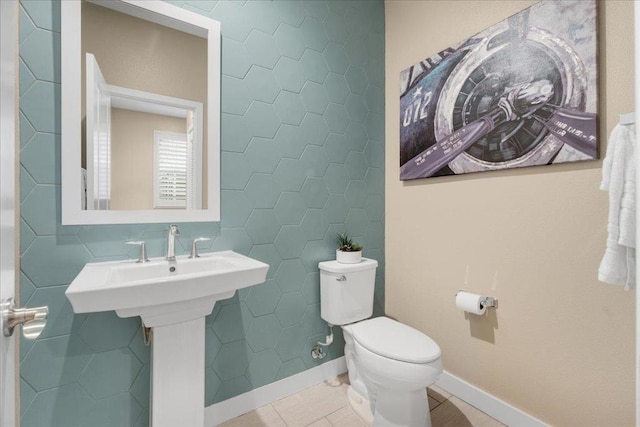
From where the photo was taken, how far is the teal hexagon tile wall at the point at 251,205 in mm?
1185

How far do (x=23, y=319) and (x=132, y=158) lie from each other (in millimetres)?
1010

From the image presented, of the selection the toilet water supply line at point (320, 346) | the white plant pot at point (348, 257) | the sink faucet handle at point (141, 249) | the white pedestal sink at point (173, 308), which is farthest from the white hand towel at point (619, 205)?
the sink faucet handle at point (141, 249)

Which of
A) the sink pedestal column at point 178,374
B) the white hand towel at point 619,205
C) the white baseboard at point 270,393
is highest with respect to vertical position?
the white hand towel at point 619,205

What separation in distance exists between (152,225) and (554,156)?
1.84 meters

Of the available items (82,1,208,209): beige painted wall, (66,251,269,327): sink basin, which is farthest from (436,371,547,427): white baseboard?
(82,1,208,209): beige painted wall

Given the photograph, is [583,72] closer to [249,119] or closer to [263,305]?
[249,119]

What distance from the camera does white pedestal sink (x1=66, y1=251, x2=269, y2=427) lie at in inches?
39.2

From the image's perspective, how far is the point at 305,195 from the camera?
1824mm

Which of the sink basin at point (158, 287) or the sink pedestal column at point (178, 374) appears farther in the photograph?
the sink pedestal column at point (178, 374)

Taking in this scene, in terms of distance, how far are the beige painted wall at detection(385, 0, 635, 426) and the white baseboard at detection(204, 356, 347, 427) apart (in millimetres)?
598

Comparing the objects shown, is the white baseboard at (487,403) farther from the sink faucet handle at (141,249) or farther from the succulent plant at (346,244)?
the sink faucet handle at (141,249)

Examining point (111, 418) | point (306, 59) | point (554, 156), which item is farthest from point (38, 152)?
point (554, 156)

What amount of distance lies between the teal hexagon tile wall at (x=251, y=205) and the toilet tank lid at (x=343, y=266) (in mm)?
87

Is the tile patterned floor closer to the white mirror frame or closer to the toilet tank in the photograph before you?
the toilet tank
